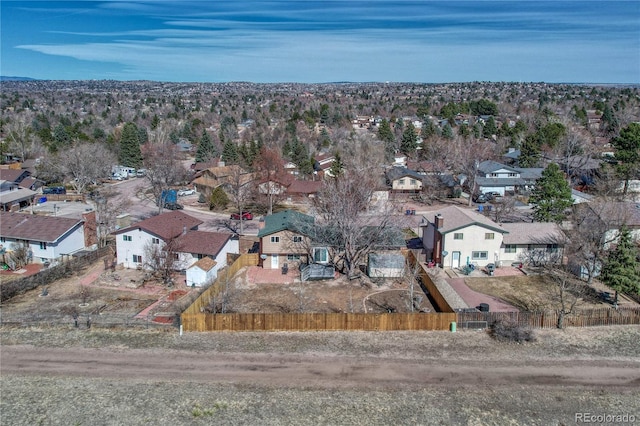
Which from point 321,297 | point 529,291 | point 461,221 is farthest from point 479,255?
point 321,297

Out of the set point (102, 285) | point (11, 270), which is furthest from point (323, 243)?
point (11, 270)

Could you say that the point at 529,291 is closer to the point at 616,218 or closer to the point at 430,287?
the point at 430,287

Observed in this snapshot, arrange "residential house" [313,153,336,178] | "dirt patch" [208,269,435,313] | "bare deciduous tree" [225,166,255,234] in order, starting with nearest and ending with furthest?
"dirt patch" [208,269,435,313] → "bare deciduous tree" [225,166,255,234] → "residential house" [313,153,336,178]

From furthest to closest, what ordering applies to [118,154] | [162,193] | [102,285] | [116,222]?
[118,154]
[162,193]
[116,222]
[102,285]

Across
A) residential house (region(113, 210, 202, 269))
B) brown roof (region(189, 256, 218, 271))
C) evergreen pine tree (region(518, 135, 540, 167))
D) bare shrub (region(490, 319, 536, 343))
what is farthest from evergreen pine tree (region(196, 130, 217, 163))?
bare shrub (region(490, 319, 536, 343))

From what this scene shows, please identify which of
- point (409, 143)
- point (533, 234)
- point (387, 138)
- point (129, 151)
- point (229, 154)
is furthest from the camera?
point (387, 138)

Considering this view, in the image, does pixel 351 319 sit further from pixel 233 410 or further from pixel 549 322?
pixel 549 322

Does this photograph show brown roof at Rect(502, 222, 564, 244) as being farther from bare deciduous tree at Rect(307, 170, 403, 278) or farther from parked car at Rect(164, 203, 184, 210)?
parked car at Rect(164, 203, 184, 210)
